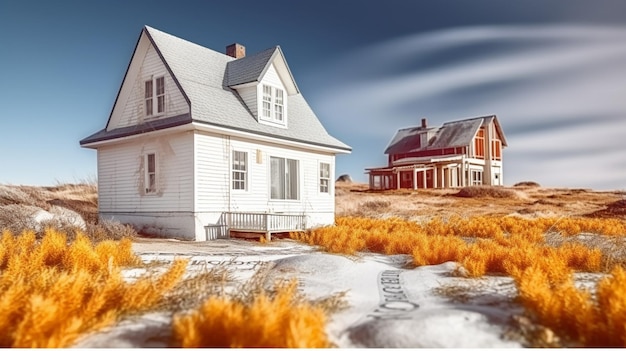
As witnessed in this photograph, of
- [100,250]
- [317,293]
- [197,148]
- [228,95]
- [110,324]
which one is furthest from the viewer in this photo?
[228,95]

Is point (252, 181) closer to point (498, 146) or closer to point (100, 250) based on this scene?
point (100, 250)

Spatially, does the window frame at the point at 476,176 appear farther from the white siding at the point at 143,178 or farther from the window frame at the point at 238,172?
the white siding at the point at 143,178

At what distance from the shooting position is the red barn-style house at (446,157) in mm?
45281

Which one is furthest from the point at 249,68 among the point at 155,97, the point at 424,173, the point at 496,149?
the point at 496,149

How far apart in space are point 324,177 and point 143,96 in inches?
332

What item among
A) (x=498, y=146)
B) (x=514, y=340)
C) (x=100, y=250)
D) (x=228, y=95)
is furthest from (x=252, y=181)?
(x=498, y=146)

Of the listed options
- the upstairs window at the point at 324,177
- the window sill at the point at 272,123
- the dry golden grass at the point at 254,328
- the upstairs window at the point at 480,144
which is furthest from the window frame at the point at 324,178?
the upstairs window at the point at 480,144

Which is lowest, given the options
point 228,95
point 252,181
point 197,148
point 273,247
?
point 273,247

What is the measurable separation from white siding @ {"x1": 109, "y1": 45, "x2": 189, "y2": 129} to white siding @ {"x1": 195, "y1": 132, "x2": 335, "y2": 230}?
1.71 meters

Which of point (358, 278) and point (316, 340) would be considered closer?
point (316, 340)

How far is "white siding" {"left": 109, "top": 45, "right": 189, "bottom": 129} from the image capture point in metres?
16.5

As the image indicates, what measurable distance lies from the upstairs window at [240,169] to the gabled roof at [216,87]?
1096 mm

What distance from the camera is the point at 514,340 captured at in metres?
4.46

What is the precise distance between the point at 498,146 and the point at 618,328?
5024 centimetres
